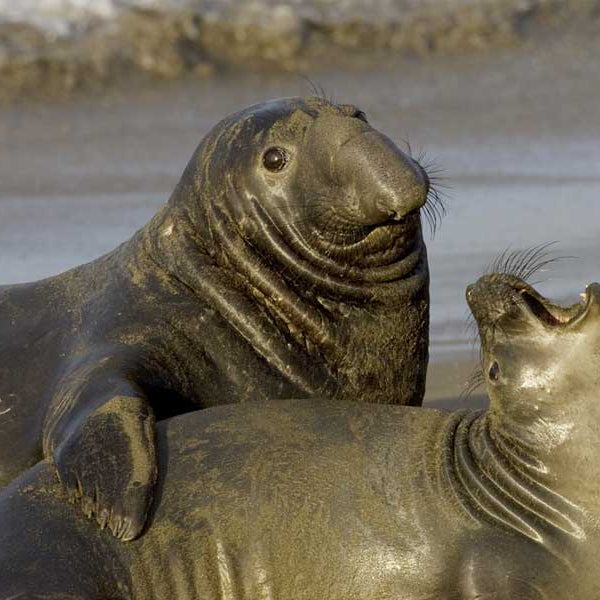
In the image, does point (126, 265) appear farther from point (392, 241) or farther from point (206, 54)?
point (206, 54)

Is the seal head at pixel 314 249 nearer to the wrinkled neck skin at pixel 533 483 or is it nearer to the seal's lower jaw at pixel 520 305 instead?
the seal's lower jaw at pixel 520 305

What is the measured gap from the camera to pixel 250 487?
5.83 meters

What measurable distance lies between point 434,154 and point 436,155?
0.07 meters

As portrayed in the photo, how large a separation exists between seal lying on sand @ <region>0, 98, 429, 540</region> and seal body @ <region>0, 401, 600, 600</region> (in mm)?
1081

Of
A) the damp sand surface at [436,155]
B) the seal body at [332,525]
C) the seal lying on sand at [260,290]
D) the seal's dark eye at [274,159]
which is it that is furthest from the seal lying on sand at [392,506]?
the damp sand surface at [436,155]

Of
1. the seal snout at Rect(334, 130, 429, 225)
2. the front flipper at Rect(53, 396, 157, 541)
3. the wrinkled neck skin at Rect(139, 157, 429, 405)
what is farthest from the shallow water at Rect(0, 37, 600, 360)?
the front flipper at Rect(53, 396, 157, 541)

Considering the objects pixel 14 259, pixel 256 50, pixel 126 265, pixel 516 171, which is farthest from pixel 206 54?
pixel 126 265

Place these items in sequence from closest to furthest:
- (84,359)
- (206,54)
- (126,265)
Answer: (84,359) < (126,265) < (206,54)

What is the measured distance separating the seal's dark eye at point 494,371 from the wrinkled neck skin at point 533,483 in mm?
105

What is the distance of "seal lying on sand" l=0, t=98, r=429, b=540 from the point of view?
7160 mm

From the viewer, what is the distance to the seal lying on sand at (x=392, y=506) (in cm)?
547

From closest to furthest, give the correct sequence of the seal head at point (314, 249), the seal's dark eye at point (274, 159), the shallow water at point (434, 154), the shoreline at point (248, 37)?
the seal head at point (314, 249) → the seal's dark eye at point (274, 159) → the shallow water at point (434, 154) → the shoreline at point (248, 37)

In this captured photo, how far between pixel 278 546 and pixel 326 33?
13.2m

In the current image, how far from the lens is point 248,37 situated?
59.1ft
